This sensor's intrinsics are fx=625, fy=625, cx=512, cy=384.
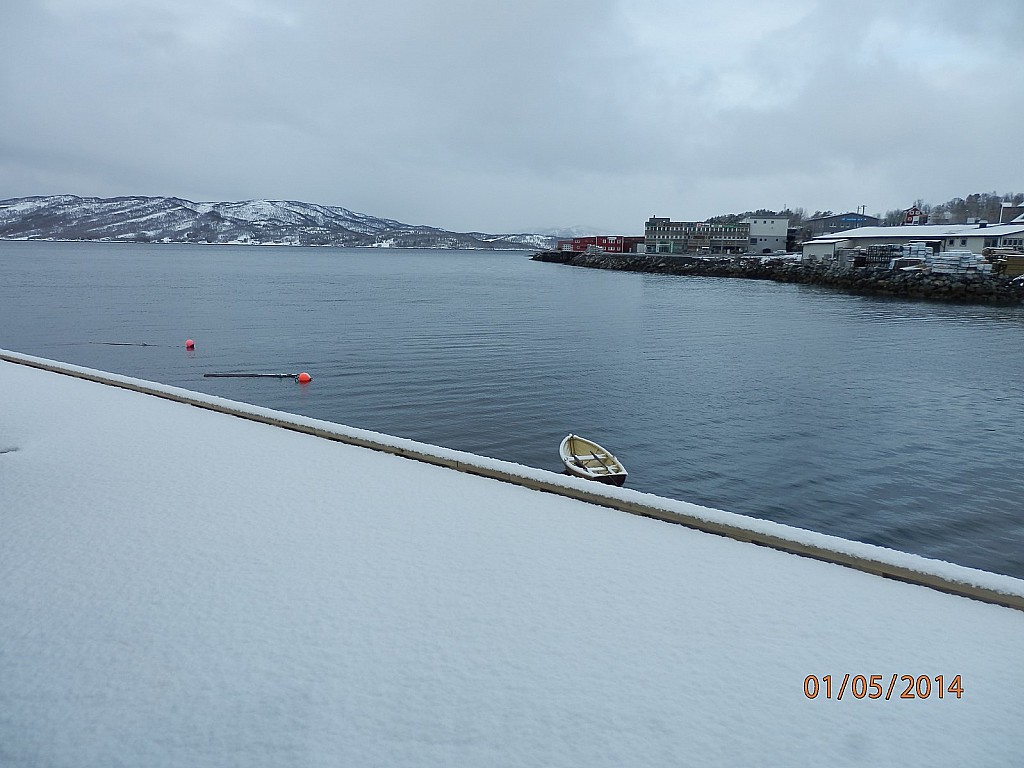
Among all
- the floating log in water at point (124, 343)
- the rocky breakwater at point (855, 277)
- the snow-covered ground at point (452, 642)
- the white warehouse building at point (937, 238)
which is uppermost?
the white warehouse building at point (937, 238)

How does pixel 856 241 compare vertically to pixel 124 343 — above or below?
above

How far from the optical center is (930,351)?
1225 inches

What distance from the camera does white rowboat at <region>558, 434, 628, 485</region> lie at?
12.3 meters

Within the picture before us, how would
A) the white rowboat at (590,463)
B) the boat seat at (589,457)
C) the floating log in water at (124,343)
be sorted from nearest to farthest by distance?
the white rowboat at (590,463) < the boat seat at (589,457) < the floating log in water at (124,343)

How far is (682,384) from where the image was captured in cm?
2309

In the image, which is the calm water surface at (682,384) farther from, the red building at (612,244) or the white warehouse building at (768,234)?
the red building at (612,244)

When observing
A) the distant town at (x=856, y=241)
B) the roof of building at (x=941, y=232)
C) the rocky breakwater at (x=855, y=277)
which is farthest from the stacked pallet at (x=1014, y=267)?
the roof of building at (x=941, y=232)

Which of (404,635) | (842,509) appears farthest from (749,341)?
(404,635)

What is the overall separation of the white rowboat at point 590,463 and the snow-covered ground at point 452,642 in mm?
4783

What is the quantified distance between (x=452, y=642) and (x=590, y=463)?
8.51m

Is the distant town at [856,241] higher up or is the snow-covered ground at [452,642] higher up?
the distant town at [856,241]

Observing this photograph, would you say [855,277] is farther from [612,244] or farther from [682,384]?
[612,244]

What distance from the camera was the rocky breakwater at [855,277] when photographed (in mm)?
54438
